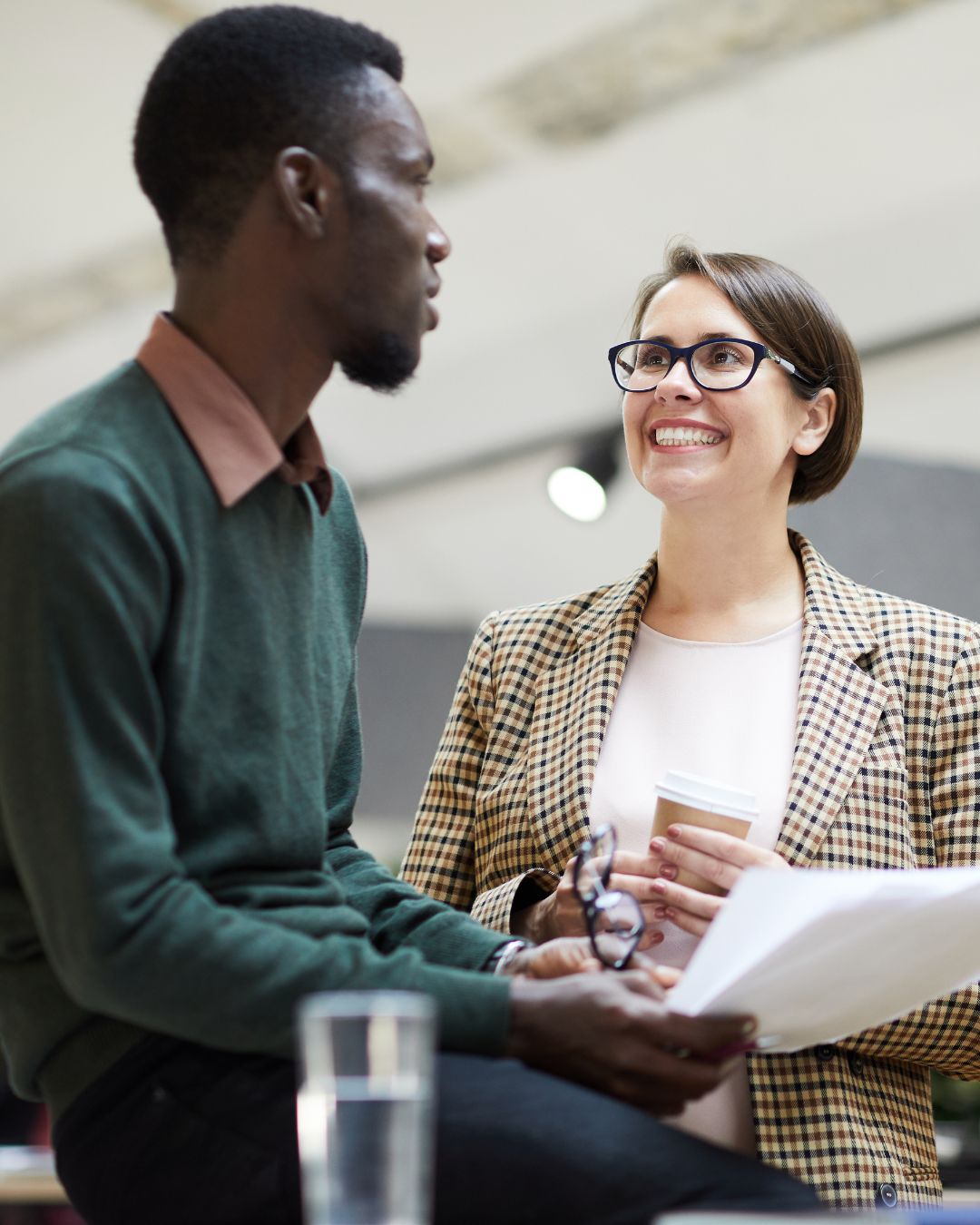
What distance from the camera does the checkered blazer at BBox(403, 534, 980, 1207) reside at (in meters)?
1.76

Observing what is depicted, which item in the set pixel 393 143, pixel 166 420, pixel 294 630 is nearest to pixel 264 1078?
pixel 294 630

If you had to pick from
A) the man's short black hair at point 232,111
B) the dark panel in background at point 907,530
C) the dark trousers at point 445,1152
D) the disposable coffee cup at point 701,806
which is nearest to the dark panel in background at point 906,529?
the dark panel in background at point 907,530

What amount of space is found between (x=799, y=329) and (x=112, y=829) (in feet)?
4.69

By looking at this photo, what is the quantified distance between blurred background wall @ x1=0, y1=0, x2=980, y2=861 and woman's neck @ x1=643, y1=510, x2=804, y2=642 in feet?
2.41

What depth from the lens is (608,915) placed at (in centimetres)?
149

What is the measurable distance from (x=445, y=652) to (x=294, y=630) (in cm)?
642

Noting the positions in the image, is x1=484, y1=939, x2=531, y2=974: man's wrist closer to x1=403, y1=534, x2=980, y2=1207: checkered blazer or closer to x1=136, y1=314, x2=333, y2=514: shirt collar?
x1=403, y1=534, x2=980, y2=1207: checkered blazer

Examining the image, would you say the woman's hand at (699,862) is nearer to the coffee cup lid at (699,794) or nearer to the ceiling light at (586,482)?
Result: the coffee cup lid at (699,794)

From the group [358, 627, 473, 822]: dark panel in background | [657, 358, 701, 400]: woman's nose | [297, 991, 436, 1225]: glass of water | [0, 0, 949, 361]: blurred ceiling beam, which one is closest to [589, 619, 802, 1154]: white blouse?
[657, 358, 701, 400]: woman's nose

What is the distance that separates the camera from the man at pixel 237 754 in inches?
40.9

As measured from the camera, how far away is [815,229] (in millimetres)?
4676

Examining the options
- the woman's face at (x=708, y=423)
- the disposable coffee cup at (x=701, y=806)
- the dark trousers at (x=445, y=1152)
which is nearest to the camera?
the dark trousers at (x=445, y=1152)

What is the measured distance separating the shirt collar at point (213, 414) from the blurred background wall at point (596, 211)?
5.86ft

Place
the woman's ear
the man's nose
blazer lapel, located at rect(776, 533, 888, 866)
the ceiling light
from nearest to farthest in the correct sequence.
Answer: the man's nose, blazer lapel, located at rect(776, 533, 888, 866), the woman's ear, the ceiling light
